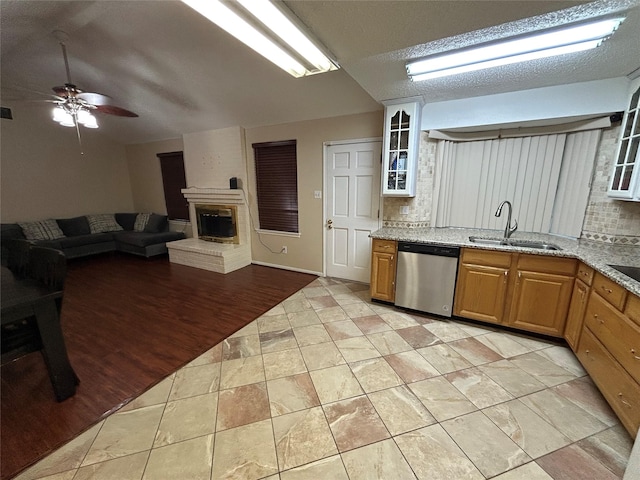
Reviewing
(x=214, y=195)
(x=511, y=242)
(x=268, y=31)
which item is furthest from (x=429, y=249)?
(x=214, y=195)

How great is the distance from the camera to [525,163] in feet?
9.21

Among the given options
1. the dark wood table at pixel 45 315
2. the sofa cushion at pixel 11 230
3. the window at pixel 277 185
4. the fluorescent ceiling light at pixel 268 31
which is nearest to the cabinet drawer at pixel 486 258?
the fluorescent ceiling light at pixel 268 31

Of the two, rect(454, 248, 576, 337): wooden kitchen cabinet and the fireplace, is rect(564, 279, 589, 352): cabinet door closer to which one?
rect(454, 248, 576, 337): wooden kitchen cabinet

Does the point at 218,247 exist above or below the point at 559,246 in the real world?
below

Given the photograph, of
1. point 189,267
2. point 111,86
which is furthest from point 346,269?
point 111,86

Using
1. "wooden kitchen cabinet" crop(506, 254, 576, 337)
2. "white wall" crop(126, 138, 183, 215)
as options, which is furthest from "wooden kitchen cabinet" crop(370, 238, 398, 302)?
"white wall" crop(126, 138, 183, 215)

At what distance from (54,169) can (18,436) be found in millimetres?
5819

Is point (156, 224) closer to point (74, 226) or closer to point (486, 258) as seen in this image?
point (74, 226)

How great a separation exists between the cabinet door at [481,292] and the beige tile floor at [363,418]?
0.26m

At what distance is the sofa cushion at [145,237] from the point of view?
16.6 ft

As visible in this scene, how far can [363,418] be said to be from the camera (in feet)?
5.27

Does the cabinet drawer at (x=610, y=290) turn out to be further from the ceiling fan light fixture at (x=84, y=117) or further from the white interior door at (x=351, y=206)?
the ceiling fan light fixture at (x=84, y=117)

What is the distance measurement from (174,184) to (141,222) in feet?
3.81

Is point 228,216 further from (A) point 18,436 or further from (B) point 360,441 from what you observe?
(B) point 360,441
